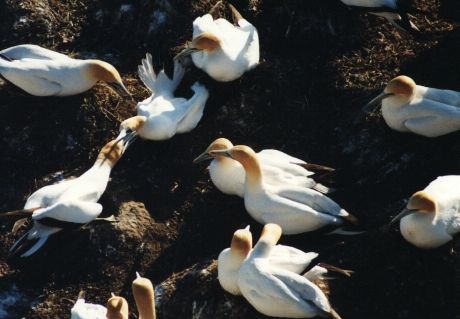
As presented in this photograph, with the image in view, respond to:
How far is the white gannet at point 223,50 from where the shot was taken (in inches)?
390

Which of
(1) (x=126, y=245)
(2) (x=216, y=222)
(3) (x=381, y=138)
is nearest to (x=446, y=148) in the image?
(3) (x=381, y=138)

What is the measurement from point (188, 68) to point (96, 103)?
93cm

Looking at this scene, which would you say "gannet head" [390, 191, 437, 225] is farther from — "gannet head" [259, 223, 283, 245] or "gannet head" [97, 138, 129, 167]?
"gannet head" [97, 138, 129, 167]

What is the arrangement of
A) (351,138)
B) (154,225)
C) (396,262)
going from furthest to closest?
(351,138), (154,225), (396,262)

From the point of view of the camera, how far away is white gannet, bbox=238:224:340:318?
7.88 meters

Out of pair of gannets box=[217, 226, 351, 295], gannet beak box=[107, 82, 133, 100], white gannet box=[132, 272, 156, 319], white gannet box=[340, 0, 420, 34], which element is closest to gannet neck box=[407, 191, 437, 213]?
pair of gannets box=[217, 226, 351, 295]

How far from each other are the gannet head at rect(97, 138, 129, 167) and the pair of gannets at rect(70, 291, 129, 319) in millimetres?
1267

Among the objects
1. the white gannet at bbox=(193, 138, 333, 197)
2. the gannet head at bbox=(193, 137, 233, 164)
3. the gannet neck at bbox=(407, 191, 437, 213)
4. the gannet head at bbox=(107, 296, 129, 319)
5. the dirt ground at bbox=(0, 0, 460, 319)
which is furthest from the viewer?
the gannet head at bbox=(193, 137, 233, 164)

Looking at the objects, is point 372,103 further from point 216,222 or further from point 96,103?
point 96,103

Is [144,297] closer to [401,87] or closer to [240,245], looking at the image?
[240,245]

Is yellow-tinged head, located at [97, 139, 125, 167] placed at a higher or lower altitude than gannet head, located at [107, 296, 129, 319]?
higher

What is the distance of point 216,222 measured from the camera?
9094mm

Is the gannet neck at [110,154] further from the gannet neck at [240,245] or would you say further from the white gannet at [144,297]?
the gannet neck at [240,245]

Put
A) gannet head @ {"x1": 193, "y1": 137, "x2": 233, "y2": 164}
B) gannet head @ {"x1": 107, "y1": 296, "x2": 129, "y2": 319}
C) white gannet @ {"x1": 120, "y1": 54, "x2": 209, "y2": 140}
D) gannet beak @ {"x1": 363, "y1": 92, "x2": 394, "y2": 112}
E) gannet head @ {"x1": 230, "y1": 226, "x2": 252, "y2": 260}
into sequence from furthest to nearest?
white gannet @ {"x1": 120, "y1": 54, "x2": 209, "y2": 140}, gannet beak @ {"x1": 363, "y1": 92, "x2": 394, "y2": 112}, gannet head @ {"x1": 193, "y1": 137, "x2": 233, "y2": 164}, gannet head @ {"x1": 230, "y1": 226, "x2": 252, "y2": 260}, gannet head @ {"x1": 107, "y1": 296, "x2": 129, "y2": 319}
